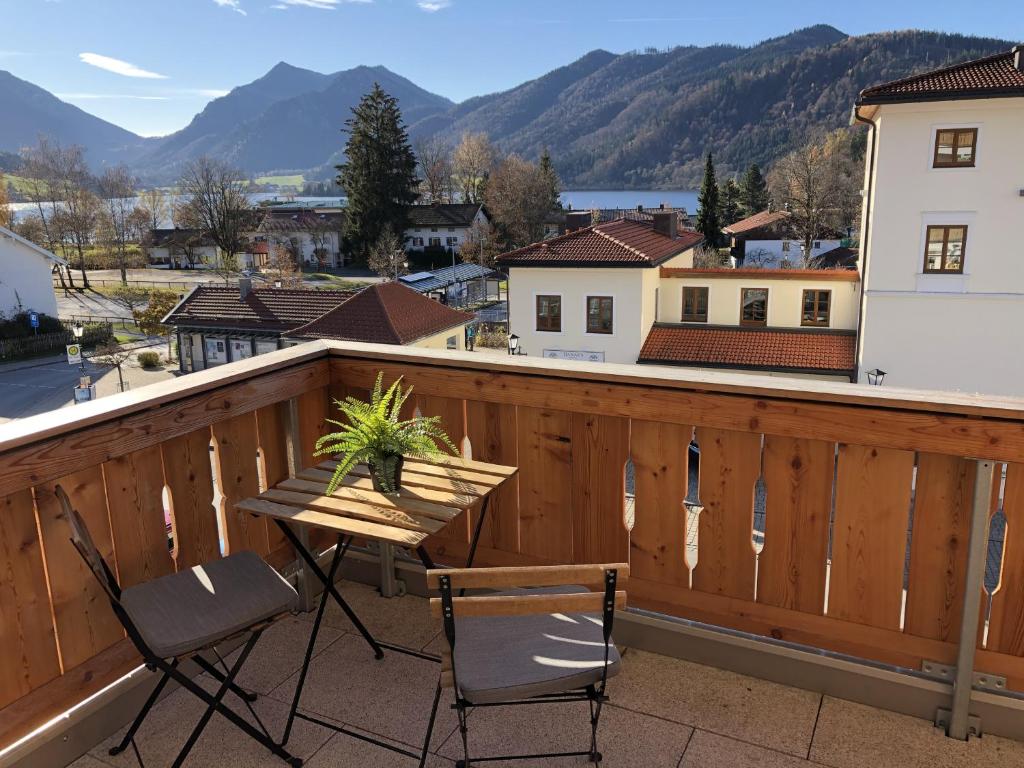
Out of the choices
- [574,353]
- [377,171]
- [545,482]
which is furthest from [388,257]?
[545,482]

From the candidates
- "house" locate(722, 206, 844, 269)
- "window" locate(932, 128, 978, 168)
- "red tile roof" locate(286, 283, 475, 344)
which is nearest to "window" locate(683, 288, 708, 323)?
"window" locate(932, 128, 978, 168)

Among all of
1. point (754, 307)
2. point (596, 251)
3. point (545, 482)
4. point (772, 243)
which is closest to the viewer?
point (545, 482)

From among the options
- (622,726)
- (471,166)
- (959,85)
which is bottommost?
(622,726)

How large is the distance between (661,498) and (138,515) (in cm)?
172

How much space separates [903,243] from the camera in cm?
1975

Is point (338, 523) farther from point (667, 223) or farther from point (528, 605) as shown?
point (667, 223)

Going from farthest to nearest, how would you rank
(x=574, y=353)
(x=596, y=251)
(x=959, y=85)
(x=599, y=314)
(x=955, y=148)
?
(x=574, y=353) < (x=599, y=314) < (x=596, y=251) < (x=955, y=148) < (x=959, y=85)

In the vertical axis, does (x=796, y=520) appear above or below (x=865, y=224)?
below

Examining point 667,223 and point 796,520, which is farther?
point 667,223

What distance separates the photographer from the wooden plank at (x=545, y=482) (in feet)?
9.27

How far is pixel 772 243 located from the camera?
45.6 m

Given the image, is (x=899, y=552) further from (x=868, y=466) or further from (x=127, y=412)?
(x=127, y=412)

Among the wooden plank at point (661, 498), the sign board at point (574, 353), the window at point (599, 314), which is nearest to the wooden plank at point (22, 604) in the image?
the wooden plank at point (661, 498)

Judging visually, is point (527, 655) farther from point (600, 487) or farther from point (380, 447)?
point (600, 487)
